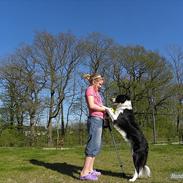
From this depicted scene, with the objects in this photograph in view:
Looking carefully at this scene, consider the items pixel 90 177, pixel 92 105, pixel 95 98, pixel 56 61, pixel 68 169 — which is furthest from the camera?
pixel 56 61

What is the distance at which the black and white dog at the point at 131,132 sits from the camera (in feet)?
18.7

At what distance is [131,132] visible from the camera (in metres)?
5.86

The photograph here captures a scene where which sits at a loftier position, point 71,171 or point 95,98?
point 95,98

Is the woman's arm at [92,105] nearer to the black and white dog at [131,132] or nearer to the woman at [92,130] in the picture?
the woman at [92,130]

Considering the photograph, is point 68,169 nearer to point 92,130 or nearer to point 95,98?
point 92,130

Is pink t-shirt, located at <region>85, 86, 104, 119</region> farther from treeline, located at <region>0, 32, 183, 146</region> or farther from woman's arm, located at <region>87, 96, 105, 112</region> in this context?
treeline, located at <region>0, 32, 183, 146</region>

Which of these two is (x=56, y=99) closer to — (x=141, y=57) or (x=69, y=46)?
(x=69, y=46)

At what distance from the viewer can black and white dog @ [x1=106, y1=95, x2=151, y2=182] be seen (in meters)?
5.70

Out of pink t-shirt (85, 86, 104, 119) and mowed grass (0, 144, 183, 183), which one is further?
pink t-shirt (85, 86, 104, 119)

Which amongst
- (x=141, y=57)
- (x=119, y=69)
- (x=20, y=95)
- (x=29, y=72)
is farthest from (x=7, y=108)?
(x=141, y=57)

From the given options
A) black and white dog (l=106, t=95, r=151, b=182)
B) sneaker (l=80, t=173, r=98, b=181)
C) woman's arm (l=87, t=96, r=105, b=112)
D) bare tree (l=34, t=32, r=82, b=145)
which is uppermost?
bare tree (l=34, t=32, r=82, b=145)

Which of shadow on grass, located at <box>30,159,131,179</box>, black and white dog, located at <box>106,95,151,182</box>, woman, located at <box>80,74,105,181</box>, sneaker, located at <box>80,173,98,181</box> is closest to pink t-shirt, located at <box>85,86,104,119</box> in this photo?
woman, located at <box>80,74,105,181</box>

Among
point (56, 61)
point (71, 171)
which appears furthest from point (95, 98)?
point (56, 61)

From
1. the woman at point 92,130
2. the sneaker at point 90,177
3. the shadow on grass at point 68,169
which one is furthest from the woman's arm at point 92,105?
the shadow on grass at point 68,169
